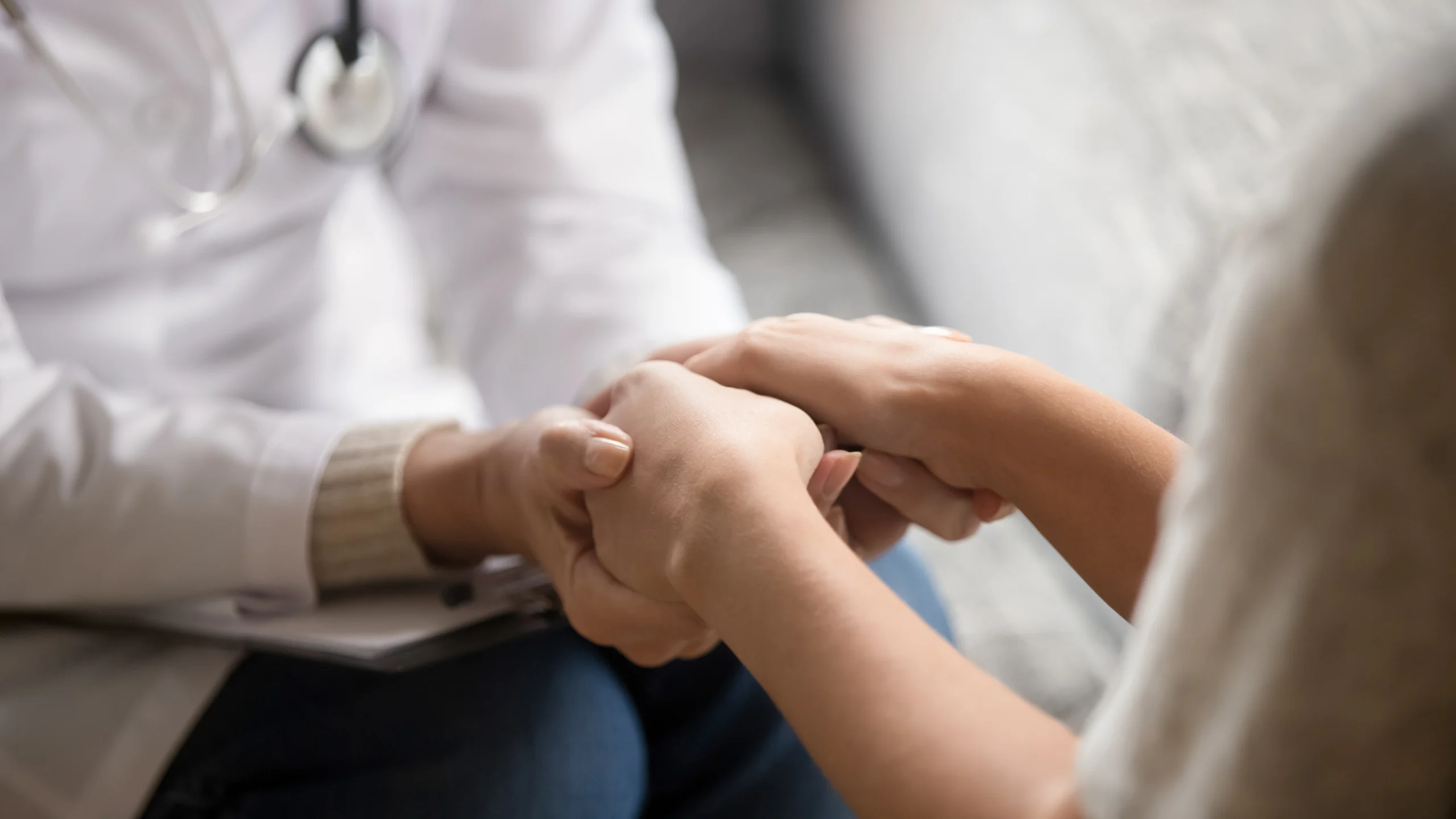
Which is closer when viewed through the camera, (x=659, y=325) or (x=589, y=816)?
(x=589, y=816)

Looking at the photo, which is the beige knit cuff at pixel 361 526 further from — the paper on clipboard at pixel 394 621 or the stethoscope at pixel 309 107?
the stethoscope at pixel 309 107

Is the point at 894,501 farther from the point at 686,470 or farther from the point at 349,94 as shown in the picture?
the point at 349,94

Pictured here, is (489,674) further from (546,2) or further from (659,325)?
(546,2)

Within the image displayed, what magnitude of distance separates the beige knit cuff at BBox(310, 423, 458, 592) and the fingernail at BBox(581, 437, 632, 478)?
0.15m

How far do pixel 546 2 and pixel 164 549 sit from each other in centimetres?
44

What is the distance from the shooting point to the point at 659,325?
693mm

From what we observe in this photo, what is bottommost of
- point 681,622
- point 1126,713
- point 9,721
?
point 9,721

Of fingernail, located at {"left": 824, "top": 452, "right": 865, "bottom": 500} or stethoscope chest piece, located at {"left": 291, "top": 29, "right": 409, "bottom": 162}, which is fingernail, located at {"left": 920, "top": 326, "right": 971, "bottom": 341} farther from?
stethoscope chest piece, located at {"left": 291, "top": 29, "right": 409, "bottom": 162}

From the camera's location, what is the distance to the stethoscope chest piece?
0.61 meters

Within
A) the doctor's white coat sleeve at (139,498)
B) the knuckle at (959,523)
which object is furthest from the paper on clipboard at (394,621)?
the knuckle at (959,523)

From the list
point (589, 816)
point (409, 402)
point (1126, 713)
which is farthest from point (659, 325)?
point (1126, 713)

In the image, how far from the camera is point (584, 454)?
0.47 metres

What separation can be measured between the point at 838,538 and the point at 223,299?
44 centimetres

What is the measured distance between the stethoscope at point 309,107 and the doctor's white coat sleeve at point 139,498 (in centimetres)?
11
